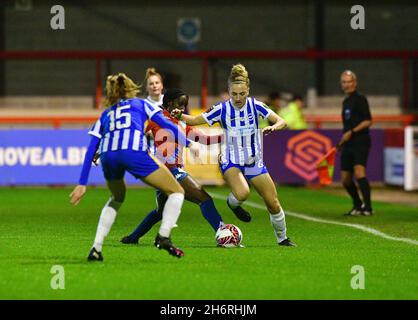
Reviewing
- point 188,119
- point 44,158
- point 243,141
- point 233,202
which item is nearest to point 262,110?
point 243,141

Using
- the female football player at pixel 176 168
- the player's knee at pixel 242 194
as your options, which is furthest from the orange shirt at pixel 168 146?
the player's knee at pixel 242 194

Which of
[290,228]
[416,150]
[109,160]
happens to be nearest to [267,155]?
[416,150]

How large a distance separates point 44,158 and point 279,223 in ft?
39.7

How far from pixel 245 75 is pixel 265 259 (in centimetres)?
216

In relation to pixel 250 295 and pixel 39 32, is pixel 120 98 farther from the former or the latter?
pixel 39 32

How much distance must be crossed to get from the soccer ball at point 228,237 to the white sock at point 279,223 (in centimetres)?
41

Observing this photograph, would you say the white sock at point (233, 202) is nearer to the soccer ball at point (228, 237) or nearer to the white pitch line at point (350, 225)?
the soccer ball at point (228, 237)

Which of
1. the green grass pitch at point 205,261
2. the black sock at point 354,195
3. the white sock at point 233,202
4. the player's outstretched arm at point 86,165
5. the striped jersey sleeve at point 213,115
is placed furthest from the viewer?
the black sock at point 354,195

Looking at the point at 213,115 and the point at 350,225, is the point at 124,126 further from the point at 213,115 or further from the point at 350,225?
the point at 350,225

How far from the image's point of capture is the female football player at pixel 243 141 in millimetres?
12250

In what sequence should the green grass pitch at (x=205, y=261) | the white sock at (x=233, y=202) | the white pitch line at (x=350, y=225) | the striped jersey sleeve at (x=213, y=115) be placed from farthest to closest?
the white pitch line at (x=350, y=225), the white sock at (x=233, y=202), the striped jersey sleeve at (x=213, y=115), the green grass pitch at (x=205, y=261)

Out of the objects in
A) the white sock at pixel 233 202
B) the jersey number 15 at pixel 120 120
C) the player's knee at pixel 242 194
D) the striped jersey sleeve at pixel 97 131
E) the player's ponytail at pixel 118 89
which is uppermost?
the player's ponytail at pixel 118 89

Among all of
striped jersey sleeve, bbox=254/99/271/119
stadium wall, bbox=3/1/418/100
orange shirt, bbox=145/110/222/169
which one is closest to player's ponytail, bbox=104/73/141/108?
orange shirt, bbox=145/110/222/169

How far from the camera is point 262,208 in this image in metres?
18.8
